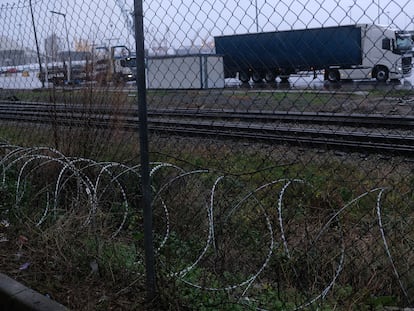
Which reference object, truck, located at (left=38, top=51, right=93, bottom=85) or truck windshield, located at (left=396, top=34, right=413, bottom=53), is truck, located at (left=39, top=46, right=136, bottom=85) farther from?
truck windshield, located at (left=396, top=34, right=413, bottom=53)

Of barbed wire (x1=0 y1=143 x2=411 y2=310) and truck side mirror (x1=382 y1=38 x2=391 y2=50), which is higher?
truck side mirror (x1=382 y1=38 x2=391 y2=50)

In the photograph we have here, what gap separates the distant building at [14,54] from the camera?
6.33m

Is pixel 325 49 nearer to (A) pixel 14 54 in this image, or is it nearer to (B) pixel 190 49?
(B) pixel 190 49

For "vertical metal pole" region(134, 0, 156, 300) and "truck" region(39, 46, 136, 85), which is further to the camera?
"truck" region(39, 46, 136, 85)

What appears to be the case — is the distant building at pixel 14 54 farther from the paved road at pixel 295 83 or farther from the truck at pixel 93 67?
the truck at pixel 93 67

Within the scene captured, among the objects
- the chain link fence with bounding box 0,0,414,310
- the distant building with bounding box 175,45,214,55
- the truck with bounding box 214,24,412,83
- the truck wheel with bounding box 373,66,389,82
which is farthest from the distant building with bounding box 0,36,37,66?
the truck wheel with bounding box 373,66,389,82

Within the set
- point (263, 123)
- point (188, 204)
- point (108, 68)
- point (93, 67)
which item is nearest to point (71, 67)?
point (93, 67)

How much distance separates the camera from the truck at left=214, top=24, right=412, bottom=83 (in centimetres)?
371

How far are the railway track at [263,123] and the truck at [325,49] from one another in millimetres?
1567

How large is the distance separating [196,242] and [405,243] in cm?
156

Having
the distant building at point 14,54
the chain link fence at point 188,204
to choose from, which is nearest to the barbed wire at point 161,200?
the chain link fence at point 188,204

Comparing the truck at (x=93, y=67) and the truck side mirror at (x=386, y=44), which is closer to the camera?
the truck side mirror at (x=386, y=44)

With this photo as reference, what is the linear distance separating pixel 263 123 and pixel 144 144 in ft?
29.1

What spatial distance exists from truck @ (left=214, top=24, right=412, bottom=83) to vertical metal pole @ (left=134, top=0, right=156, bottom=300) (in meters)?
0.95
